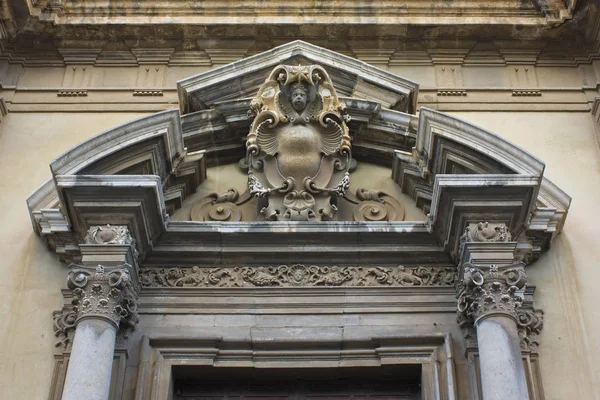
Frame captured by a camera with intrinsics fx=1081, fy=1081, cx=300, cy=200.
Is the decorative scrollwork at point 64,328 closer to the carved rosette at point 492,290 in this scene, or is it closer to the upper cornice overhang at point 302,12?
the carved rosette at point 492,290

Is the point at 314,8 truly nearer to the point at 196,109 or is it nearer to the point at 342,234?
the point at 196,109

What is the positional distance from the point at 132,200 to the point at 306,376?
204 centimetres

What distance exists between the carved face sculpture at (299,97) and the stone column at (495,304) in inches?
77.2

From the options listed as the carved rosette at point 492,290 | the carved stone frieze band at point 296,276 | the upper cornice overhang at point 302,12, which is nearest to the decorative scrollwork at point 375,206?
the carved stone frieze band at point 296,276

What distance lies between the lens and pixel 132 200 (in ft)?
29.3

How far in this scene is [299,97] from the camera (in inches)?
383

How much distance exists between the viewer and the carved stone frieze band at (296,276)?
30.2 ft

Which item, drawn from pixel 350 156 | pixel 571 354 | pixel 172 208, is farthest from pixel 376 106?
pixel 571 354

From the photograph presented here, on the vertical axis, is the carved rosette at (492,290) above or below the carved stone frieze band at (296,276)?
below

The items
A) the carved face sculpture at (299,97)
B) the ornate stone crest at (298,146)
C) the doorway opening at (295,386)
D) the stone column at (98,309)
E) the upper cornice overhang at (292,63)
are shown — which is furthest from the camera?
the upper cornice overhang at (292,63)

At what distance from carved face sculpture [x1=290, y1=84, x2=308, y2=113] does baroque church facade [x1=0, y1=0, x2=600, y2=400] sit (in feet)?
0.06

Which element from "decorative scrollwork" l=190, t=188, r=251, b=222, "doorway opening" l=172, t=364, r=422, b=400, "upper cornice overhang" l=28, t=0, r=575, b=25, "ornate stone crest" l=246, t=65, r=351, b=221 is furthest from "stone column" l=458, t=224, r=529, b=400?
"upper cornice overhang" l=28, t=0, r=575, b=25

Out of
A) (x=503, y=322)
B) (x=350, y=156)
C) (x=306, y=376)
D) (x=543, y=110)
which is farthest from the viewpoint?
(x=543, y=110)

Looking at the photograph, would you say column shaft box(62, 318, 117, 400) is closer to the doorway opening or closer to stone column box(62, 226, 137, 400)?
stone column box(62, 226, 137, 400)
